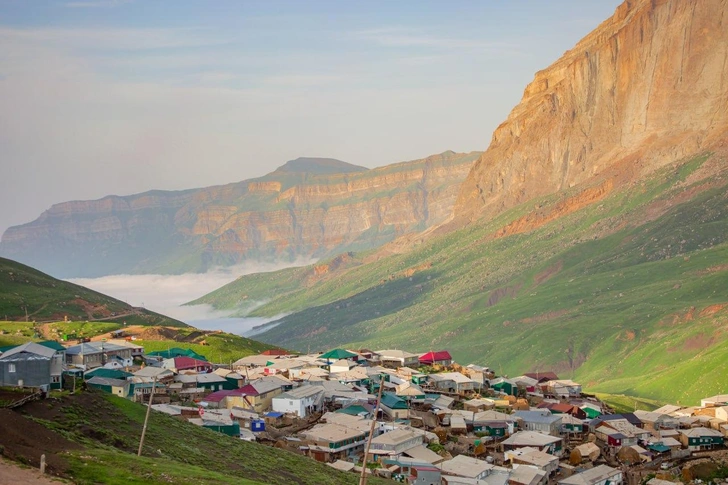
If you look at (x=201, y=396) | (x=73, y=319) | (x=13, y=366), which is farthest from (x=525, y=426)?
(x=73, y=319)

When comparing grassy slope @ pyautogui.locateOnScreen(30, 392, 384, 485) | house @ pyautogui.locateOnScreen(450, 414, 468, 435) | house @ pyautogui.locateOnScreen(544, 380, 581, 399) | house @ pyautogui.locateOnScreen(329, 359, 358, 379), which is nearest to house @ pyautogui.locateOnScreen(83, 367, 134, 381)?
grassy slope @ pyautogui.locateOnScreen(30, 392, 384, 485)

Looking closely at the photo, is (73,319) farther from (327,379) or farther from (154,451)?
(154,451)

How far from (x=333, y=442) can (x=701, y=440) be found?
35677 mm

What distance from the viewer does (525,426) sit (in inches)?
3366

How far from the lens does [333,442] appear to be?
6812cm

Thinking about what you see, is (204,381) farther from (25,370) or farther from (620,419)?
(620,419)

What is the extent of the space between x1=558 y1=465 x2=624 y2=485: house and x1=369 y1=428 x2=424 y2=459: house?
10835mm

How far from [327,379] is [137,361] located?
63.7 feet

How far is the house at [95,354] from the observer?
90688 mm

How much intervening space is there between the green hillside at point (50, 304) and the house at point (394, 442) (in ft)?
281

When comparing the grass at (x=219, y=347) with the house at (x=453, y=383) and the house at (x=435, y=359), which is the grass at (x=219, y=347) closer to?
the house at (x=435, y=359)

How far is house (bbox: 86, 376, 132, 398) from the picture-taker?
74.5m

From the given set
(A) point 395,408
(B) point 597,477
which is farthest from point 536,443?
(A) point 395,408

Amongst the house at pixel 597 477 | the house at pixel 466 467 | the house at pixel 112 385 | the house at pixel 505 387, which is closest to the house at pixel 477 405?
the house at pixel 505 387
